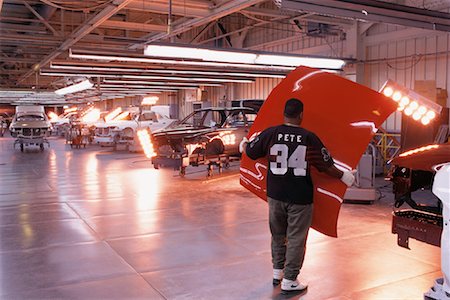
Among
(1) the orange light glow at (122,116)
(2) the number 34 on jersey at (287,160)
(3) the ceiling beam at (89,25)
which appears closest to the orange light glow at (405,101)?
(2) the number 34 on jersey at (287,160)

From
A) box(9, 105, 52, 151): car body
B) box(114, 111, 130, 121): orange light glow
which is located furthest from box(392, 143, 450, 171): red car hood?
box(9, 105, 52, 151): car body

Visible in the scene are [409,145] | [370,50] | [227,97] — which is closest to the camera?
→ [409,145]

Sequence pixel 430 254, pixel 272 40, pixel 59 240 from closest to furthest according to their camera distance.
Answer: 1. pixel 430 254
2. pixel 59 240
3. pixel 272 40

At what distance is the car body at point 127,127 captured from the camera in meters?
19.7

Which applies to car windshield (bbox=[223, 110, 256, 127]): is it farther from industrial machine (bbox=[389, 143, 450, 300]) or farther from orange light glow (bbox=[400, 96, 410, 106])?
industrial machine (bbox=[389, 143, 450, 300])

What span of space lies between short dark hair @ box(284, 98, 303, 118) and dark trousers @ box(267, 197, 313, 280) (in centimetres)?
81

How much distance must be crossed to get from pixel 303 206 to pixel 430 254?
2.30 m

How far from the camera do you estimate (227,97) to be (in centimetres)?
2230

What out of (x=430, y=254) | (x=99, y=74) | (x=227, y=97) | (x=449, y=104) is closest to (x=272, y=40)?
(x=227, y=97)

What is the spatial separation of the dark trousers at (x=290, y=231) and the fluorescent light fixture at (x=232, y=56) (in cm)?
565

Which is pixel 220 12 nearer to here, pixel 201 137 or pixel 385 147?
pixel 201 137

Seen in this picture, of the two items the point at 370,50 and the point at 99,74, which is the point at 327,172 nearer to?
the point at 370,50

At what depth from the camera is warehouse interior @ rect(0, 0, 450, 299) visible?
4223 mm

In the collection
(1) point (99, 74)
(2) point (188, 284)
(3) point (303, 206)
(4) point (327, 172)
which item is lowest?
(2) point (188, 284)
